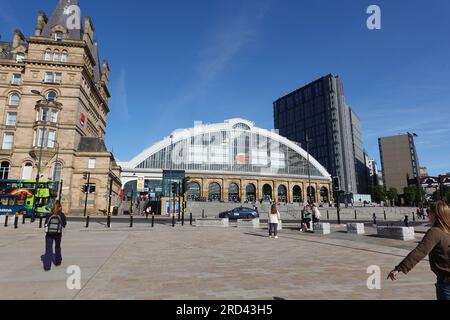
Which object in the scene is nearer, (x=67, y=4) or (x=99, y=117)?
(x=67, y=4)

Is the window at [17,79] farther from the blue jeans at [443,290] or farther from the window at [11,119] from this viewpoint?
the blue jeans at [443,290]

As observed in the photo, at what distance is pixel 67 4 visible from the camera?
5025 centimetres

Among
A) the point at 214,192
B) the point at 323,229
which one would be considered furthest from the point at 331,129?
the point at 323,229

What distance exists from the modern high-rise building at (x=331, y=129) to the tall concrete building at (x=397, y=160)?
16.9m

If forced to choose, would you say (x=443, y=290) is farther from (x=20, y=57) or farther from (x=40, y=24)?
(x=20, y=57)

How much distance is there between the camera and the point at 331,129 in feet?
414

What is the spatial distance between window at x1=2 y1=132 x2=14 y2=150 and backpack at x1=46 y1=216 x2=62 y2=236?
46.9m

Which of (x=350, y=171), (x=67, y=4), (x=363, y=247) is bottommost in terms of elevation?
(x=363, y=247)

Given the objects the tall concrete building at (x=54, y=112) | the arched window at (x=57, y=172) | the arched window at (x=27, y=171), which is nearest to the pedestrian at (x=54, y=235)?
the tall concrete building at (x=54, y=112)

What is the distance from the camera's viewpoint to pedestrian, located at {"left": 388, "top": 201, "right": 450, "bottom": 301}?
3.14m

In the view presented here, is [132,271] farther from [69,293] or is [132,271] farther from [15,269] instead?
[15,269]

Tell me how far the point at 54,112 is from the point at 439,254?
4996cm
